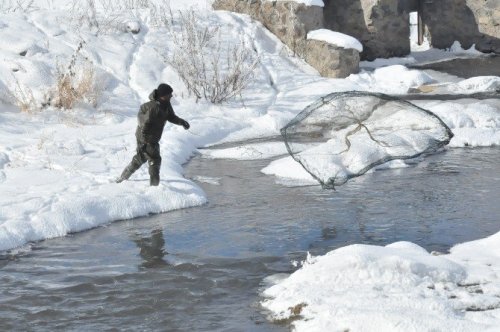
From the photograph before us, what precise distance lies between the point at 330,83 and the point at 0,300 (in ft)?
46.1

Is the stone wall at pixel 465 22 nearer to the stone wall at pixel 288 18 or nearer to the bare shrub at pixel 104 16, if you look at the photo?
the stone wall at pixel 288 18

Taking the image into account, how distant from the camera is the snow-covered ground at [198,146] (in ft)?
21.7

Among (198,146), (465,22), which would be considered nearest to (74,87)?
(198,146)

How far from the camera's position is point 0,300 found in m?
7.42

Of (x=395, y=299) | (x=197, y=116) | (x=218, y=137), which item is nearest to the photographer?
(x=395, y=299)

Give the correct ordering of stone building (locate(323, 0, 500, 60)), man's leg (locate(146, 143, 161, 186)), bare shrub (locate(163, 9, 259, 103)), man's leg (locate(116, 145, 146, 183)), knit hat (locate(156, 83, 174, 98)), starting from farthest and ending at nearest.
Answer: stone building (locate(323, 0, 500, 60)) < bare shrub (locate(163, 9, 259, 103)) < man's leg (locate(116, 145, 146, 183)) < man's leg (locate(146, 143, 161, 186)) < knit hat (locate(156, 83, 174, 98))

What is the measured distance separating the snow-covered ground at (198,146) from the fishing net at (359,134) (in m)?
0.75

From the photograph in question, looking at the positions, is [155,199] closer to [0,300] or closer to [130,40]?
[0,300]

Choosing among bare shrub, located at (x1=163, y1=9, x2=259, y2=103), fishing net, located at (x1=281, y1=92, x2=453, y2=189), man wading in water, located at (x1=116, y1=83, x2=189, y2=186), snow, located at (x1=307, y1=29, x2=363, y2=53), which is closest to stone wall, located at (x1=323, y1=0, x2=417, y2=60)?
snow, located at (x1=307, y1=29, x2=363, y2=53)

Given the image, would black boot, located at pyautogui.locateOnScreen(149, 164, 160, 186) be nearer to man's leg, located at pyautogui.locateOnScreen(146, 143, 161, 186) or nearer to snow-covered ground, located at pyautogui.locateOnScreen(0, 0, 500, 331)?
man's leg, located at pyautogui.locateOnScreen(146, 143, 161, 186)

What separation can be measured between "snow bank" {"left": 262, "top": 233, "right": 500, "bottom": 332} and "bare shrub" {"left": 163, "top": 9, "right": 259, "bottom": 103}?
1104 cm

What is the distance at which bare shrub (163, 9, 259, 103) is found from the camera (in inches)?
720

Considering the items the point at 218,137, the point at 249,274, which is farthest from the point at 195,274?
the point at 218,137

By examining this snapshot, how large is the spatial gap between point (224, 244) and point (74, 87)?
8.76 meters
